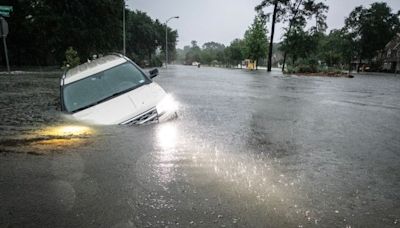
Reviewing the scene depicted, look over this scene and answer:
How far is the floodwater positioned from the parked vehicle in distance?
0.25 metres

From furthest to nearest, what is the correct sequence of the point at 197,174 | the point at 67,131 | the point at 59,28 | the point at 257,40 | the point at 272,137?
the point at 257,40 → the point at 59,28 → the point at 272,137 → the point at 67,131 → the point at 197,174

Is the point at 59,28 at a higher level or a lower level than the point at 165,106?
higher

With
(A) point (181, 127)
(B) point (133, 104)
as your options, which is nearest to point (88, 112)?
(B) point (133, 104)

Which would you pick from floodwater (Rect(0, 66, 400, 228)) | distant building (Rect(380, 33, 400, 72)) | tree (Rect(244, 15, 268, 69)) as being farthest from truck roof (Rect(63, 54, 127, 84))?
distant building (Rect(380, 33, 400, 72))

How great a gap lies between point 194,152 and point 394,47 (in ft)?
300

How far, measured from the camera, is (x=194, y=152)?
491cm

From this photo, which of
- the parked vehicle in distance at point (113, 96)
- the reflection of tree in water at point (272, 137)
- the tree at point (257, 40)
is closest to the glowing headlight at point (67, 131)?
the parked vehicle in distance at point (113, 96)

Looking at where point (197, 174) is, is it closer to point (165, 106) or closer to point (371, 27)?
point (165, 106)

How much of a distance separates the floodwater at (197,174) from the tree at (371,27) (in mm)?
81890

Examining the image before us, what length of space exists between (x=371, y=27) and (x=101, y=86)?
84.0m

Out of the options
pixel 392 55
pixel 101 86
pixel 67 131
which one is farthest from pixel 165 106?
pixel 392 55

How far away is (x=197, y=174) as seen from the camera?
3.95 m

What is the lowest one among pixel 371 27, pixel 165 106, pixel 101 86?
pixel 165 106

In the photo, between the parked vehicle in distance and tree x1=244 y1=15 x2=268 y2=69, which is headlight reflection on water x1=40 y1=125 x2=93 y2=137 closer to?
the parked vehicle in distance
